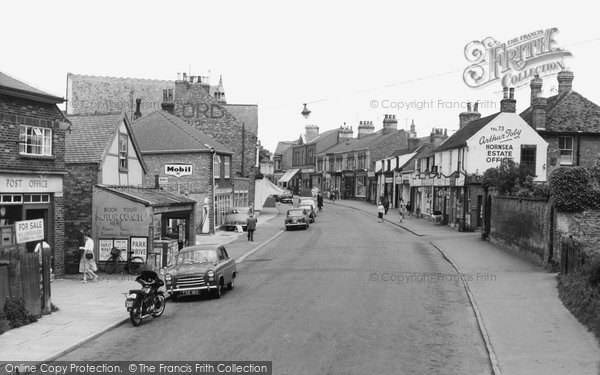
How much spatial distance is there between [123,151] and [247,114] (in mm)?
32808

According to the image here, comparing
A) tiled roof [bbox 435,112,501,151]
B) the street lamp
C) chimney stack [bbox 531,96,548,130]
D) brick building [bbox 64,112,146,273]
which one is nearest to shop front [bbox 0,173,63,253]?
brick building [bbox 64,112,146,273]

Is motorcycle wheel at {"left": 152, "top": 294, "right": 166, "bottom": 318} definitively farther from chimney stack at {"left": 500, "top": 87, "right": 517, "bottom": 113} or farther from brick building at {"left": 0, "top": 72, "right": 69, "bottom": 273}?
chimney stack at {"left": 500, "top": 87, "right": 517, "bottom": 113}

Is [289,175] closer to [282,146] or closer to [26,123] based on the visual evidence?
[282,146]

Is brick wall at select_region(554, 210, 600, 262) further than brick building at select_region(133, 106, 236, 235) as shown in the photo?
No

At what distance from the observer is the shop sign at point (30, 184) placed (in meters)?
19.0

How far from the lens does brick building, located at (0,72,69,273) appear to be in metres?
19.0

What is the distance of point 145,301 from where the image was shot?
1471cm

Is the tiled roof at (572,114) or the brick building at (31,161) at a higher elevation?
the tiled roof at (572,114)

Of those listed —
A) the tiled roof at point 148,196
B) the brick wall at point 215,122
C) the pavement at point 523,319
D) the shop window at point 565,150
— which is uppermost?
the brick wall at point 215,122

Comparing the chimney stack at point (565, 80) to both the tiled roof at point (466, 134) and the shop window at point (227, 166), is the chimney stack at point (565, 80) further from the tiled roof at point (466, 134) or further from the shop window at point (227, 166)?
the shop window at point (227, 166)

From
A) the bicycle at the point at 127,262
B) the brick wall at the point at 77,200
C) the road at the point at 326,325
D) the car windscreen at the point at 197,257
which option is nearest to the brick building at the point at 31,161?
the brick wall at the point at 77,200

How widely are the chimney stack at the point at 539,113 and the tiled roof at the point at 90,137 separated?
28278 millimetres

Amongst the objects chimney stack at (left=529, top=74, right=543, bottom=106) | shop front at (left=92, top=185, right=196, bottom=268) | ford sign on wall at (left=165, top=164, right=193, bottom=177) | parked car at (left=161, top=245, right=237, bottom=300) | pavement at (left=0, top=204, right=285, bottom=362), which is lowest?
pavement at (left=0, top=204, right=285, bottom=362)

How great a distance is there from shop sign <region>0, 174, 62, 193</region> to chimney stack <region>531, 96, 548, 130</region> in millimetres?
31950
